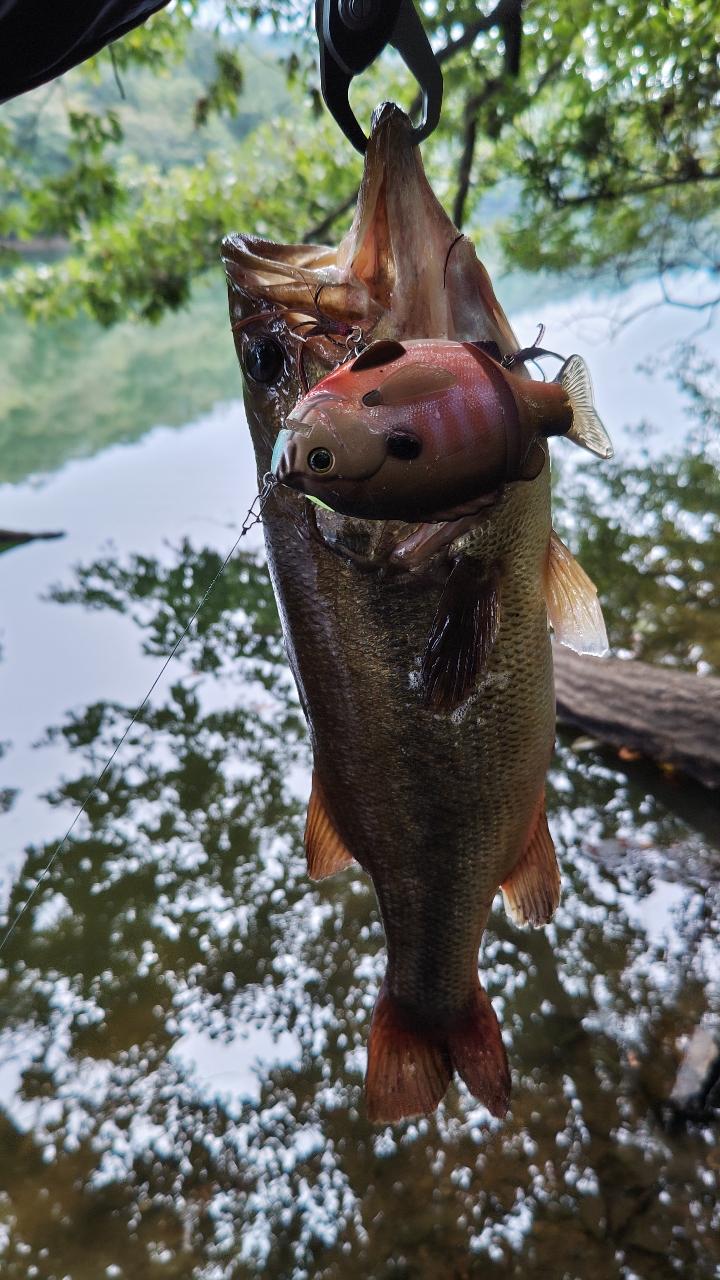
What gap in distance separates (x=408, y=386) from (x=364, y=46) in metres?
0.67

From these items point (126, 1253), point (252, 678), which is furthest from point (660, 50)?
point (126, 1253)

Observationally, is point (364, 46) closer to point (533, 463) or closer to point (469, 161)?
point (533, 463)

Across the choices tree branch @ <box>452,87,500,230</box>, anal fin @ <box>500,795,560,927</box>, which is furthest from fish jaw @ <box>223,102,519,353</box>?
tree branch @ <box>452,87,500,230</box>

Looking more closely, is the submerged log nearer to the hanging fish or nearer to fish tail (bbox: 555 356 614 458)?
fish tail (bbox: 555 356 614 458)

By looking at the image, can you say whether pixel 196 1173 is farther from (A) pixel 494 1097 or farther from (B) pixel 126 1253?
(A) pixel 494 1097

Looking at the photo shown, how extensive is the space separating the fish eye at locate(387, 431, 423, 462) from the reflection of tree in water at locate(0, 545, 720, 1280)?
2.59m

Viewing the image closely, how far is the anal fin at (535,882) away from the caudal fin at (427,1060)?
0.26m

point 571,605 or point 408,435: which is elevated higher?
point 408,435

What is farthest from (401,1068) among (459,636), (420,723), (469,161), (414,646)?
(469,161)

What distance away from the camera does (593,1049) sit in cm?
282

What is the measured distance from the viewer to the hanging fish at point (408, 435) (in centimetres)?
74

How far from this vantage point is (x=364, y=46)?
109 cm

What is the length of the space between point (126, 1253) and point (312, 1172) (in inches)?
24.5

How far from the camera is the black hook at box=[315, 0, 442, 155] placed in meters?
1.06
